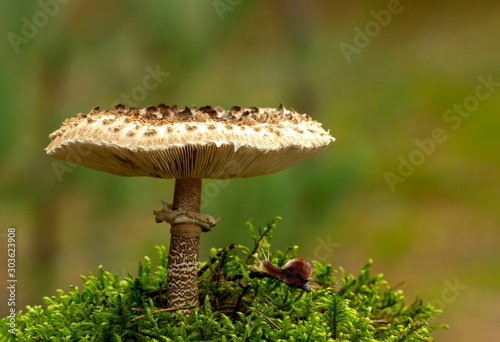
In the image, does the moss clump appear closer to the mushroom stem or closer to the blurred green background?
the mushroom stem

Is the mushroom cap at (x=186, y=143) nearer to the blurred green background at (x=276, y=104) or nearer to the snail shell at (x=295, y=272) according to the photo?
the snail shell at (x=295, y=272)

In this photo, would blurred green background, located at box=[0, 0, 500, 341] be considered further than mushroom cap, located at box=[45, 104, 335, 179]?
Yes

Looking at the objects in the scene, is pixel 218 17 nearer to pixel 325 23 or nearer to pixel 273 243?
pixel 325 23

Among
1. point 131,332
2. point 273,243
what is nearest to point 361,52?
point 273,243

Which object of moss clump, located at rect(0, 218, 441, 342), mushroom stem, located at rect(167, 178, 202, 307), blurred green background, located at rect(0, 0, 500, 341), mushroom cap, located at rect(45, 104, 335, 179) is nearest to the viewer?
mushroom cap, located at rect(45, 104, 335, 179)

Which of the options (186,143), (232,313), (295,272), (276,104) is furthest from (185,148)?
(276,104)

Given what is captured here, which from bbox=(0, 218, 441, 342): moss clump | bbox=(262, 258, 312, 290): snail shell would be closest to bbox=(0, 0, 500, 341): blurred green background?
bbox=(0, 218, 441, 342): moss clump

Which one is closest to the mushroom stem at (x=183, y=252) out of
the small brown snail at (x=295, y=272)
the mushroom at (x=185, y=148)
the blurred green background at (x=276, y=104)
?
the mushroom at (x=185, y=148)
